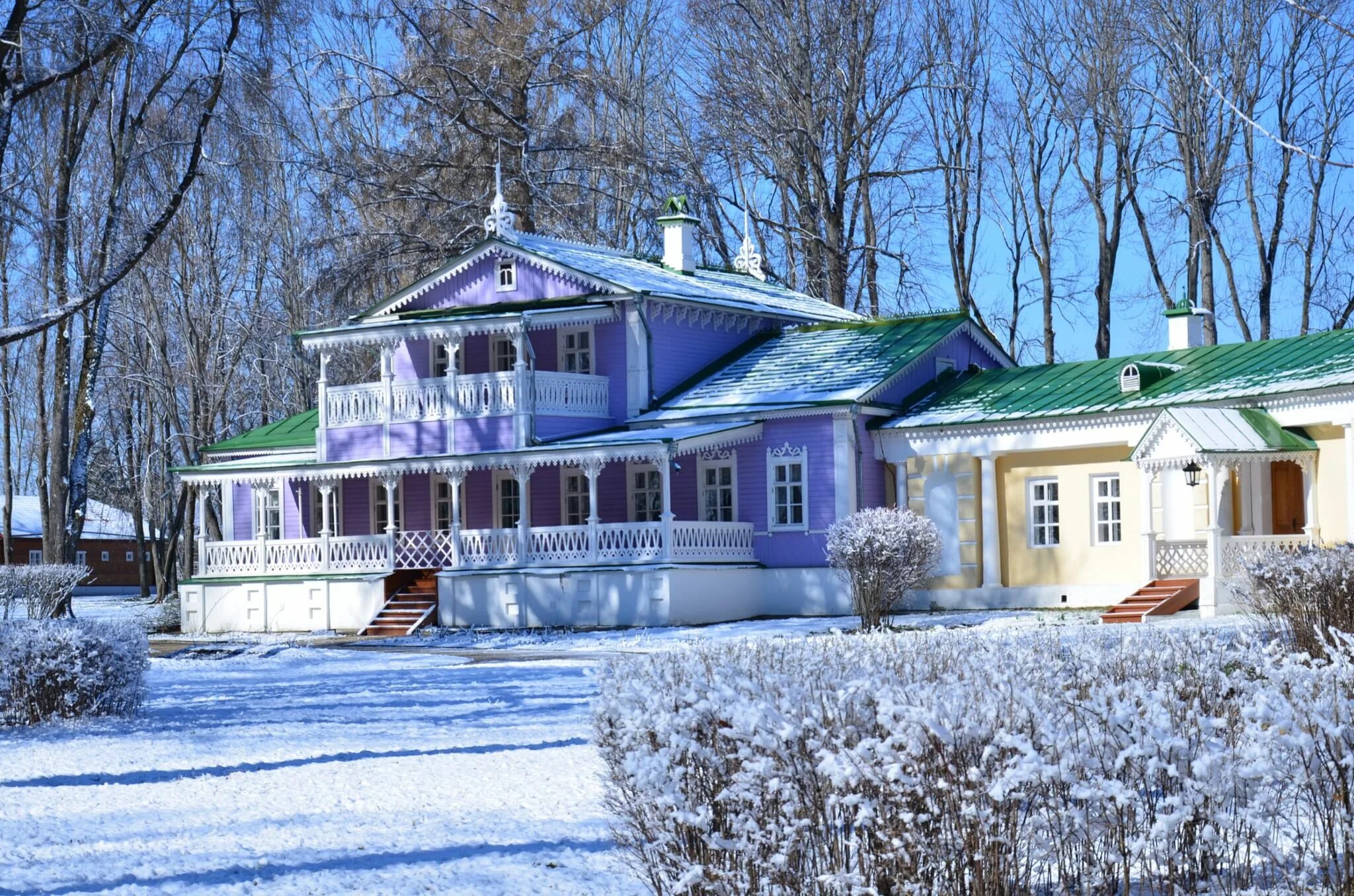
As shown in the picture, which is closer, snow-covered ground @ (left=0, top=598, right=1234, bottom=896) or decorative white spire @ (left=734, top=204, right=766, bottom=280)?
snow-covered ground @ (left=0, top=598, right=1234, bottom=896)

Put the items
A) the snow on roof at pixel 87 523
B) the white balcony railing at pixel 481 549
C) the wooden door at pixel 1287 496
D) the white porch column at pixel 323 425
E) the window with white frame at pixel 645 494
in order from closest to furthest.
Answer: the wooden door at pixel 1287 496, the white balcony railing at pixel 481 549, the window with white frame at pixel 645 494, the white porch column at pixel 323 425, the snow on roof at pixel 87 523

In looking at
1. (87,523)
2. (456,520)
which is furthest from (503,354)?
(87,523)

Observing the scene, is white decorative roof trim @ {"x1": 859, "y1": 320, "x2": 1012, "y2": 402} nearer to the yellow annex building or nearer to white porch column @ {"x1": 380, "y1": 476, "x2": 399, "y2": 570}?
the yellow annex building

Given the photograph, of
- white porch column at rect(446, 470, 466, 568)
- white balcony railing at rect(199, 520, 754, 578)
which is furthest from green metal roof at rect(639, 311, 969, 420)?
white porch column at rect(446, 470, 466, 568)

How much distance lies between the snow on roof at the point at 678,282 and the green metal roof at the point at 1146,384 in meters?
4.41

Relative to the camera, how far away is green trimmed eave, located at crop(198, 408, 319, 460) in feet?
118

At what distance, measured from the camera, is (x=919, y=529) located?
24453 mm

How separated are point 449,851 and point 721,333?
24944mm

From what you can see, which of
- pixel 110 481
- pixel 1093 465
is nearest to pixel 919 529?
pixel 1093 465

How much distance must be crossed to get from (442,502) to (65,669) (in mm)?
18429

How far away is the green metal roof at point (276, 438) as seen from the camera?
35844mm

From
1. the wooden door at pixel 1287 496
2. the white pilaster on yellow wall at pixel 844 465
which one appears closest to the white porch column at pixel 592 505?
the white pilaster on yellow wall at pixel 844 465

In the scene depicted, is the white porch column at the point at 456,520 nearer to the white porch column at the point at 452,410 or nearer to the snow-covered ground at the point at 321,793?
the white porch column at the point at 452,410

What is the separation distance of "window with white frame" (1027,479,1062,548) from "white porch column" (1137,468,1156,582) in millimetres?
1408
